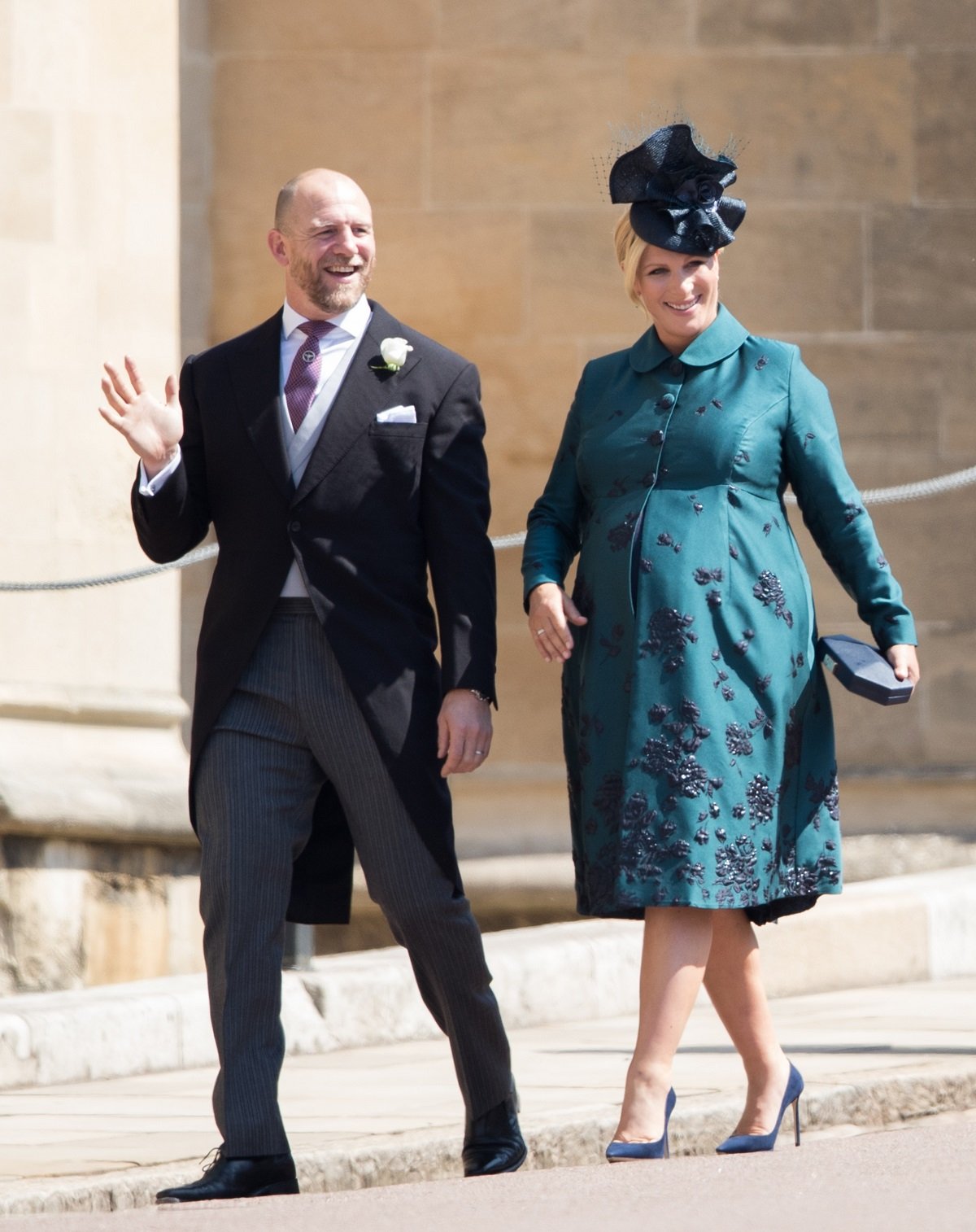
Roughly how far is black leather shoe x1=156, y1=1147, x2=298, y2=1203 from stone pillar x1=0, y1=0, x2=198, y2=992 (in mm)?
2751

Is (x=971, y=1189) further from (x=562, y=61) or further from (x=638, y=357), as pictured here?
(x=562, y=61)

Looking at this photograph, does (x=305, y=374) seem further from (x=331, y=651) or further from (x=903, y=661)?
(x=903, y=661)

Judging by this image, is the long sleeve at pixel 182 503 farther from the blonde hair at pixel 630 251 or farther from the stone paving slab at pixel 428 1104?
the stone paving slab at pixel 428 1104

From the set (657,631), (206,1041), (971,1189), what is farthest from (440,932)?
(206,1041)

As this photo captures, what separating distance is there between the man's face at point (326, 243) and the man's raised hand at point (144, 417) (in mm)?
299

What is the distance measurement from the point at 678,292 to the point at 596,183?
4093mm

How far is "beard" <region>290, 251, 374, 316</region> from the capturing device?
4.60 meters

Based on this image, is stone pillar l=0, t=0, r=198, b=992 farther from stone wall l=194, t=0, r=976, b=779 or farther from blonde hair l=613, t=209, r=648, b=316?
blonde hair l=613, t=209, r=648, b=316

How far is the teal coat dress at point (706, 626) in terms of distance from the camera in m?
4.48

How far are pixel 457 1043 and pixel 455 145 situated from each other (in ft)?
15.6

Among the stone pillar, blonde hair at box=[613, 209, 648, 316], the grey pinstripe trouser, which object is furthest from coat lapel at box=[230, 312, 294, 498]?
the stone pillar

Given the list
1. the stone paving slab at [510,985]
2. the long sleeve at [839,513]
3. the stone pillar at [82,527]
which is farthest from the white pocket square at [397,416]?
the stone pillar at [82,527]

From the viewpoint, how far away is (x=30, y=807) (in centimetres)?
696

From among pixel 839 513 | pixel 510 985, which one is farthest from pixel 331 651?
pixel 510 985
